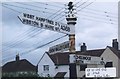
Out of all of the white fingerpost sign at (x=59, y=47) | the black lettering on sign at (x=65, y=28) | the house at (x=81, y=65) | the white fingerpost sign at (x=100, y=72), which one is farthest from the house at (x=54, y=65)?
the white fingerpost sign at (x=59, y=47)

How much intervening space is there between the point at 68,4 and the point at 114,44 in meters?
25.1

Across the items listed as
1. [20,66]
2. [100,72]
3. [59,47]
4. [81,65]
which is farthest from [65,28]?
[20,66]

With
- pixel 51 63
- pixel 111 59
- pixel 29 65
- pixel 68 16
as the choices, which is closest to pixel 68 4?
pixel 68 16

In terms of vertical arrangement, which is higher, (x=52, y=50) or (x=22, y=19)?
(x=22, y=19)

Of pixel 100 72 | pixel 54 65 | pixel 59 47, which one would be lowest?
pixel 100 72

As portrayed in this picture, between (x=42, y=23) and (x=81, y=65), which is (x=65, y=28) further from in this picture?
(x=81, y=65)

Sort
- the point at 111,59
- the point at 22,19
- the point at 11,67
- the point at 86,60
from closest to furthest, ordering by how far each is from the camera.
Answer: the point at 22,19 → the point at 86,60 → the point at 111,59 → the point at 11,67

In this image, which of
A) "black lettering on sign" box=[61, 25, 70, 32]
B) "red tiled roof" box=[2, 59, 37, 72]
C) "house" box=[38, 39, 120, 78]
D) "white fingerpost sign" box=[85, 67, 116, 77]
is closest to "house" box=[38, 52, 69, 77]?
"house" box=[38, 39, 120, 78]

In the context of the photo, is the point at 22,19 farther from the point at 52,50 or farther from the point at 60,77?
the point at 60,77

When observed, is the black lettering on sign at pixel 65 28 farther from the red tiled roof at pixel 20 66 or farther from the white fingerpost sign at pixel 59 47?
the red tiled roof at pixel 20 66

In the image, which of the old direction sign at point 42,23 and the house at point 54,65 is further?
the house at point 54,65

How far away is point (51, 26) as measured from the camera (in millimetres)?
34188

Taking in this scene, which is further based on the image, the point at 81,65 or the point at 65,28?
the point at 81,65

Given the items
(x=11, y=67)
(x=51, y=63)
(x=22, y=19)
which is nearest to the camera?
(x=22, y=19)
